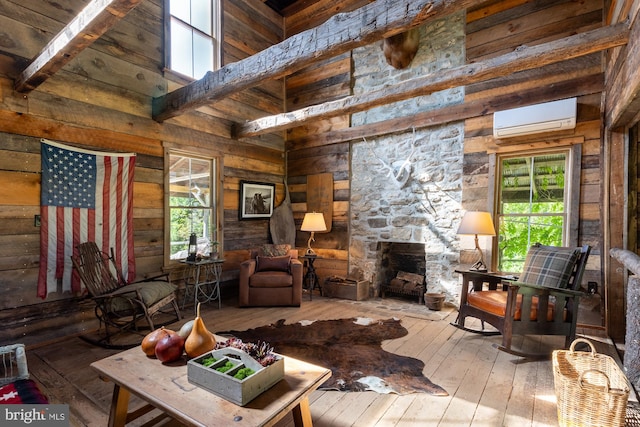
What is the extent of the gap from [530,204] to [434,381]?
253cm

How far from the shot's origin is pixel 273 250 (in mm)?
4496

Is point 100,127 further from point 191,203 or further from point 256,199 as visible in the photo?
point 256,199

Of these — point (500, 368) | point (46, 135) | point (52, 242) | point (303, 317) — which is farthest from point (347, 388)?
point (46, 135)

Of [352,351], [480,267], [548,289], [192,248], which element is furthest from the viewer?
[192,248]

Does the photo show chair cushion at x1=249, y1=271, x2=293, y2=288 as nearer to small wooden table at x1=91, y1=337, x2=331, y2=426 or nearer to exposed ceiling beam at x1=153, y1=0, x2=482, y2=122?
exposed ceiling beam at x1=153, y1=0, x2=482, y2=122

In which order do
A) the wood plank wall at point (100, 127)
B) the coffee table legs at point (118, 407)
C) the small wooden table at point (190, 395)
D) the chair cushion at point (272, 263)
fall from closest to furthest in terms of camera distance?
the small wooden table at point (190, 395), the coffee table legs at point (118, 407), the wood plank wall at point (100, 127), the chair cushion at point (272, 263)

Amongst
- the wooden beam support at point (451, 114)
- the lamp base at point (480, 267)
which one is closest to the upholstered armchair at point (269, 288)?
the lamp base at point (480, 267)

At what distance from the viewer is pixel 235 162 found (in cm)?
477

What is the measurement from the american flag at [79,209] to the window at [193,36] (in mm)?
1539

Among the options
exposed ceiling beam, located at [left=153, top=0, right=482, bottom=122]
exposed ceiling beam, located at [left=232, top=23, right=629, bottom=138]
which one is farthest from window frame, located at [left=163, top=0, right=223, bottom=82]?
exposed ceiling beam, located at [left=232, top=23, right=629, bottom=138]

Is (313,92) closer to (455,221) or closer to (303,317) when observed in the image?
(455,221)

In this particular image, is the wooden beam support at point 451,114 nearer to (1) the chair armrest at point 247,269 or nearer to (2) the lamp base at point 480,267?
(2) the lamp base at point 480,267

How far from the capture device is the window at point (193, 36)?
4094 mm

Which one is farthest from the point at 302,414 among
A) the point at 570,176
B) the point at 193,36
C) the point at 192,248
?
the point at 193,36
